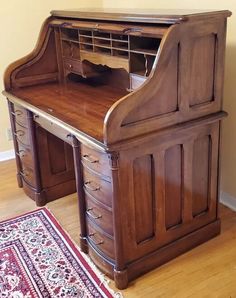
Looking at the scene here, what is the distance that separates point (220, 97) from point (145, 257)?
962 mm

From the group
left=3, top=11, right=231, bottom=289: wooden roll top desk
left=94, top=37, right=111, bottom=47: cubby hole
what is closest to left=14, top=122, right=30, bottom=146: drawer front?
left=3, top=11, right=231, bottom=289: wooden roll top desk

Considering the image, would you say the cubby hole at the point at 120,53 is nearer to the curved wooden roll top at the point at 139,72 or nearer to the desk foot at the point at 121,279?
the curved wooden roll top at the point at 139,72

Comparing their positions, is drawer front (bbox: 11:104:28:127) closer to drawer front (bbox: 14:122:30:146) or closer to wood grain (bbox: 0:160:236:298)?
drawer front (bbox: 14:122:30:146)

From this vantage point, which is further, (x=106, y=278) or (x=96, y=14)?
(x=96, y=14)

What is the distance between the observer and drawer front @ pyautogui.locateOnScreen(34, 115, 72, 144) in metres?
2.18

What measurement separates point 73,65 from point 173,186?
119cm

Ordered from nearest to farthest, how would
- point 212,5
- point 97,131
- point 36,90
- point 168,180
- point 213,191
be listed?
point 97,131, point 168,180, point 213,191, point 212,5, point 36,90

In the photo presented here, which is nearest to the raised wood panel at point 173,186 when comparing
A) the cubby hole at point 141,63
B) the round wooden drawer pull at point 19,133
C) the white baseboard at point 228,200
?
the cubby hole at point 141,63

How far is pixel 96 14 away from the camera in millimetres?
2301

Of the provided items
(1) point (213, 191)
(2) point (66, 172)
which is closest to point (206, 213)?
(1) point (213, 191)

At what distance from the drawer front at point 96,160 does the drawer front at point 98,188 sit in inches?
1.8

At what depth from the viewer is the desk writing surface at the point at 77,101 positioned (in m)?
1.98

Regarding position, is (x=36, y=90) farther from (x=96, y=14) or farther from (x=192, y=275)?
(x=192, y=275)

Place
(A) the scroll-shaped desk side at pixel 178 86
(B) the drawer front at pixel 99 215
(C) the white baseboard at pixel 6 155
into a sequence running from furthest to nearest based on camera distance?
(C) the white baseboard at pixel 6 155 < (B) the drawer front at pixel 99 215 < (A) the scroll-shaped desk side at pixel 178 86
